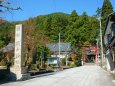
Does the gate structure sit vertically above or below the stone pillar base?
above

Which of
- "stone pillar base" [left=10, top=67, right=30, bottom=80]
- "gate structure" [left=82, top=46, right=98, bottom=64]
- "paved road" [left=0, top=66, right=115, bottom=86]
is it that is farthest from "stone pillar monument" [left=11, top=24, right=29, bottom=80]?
"gate structure" [left=82, top=46, right=98, bottom=64]

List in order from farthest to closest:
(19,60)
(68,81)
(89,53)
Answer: (89,53) < (19,60) < (68,81)

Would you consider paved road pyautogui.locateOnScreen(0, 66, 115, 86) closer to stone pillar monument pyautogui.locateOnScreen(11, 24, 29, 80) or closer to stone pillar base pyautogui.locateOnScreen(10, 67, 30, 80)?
stone pillar base pyautogui.locateOnScreen(10, 67, 30, 80)

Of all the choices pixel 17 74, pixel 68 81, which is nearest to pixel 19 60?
pixel 17 74

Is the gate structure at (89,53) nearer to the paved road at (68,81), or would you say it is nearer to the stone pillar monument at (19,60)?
the paved road at (68,81)

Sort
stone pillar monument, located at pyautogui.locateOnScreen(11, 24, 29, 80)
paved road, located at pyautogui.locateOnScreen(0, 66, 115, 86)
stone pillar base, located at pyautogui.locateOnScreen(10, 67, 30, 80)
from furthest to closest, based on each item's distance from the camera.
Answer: stone pillar monument, located at pyautogui.locateOnScreen(11, 24, 29, 80)
stone pillar base, located at pyautogui.locateOnScreen(10, 67, 30, 80)
paved road, located at pyautogui.locateOnScreen(0, 66, 115, 86)

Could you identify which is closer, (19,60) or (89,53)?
(19,60)

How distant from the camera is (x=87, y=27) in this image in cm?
8812

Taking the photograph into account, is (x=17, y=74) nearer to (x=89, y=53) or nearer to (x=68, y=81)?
(x=68, y=81)

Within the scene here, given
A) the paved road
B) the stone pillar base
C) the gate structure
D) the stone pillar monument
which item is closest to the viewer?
the paved road

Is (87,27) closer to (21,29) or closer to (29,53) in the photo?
(29,53)

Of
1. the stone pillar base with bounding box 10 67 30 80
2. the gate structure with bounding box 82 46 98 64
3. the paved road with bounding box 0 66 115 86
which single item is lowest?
the paved road with bounding box 0 66 115 86

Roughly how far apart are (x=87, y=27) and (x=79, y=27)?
2909mm

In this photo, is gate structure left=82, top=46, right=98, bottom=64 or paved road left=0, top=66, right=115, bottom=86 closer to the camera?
paved road left=0, top=66, right=115, bottom=86
